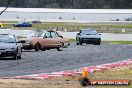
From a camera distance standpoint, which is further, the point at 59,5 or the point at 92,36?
the point at 59,5

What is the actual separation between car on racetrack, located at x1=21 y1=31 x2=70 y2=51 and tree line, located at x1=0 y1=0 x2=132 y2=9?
9359cm

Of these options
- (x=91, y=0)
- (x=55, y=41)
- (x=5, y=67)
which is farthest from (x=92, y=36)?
(x=91, y=0)

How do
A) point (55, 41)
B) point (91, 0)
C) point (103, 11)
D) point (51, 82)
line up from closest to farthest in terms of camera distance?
point (51, 82) → point (55, 41) → point (103, 11) → point (91, 0)

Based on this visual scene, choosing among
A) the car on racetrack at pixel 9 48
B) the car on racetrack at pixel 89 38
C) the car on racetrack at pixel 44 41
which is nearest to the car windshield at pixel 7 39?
the car on racetrack at pixel 9 48

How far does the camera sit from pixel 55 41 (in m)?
34.9

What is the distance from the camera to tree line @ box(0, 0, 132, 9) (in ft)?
430

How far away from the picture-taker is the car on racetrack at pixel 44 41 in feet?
109

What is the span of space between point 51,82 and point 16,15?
104491 mm

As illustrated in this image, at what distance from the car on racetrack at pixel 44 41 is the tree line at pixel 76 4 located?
93.6 meters

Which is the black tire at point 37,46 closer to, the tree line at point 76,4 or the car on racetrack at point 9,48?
the car on racetrack at point 9,48

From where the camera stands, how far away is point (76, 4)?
135375mm

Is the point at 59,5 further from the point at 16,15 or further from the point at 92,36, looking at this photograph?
the point at 92,36

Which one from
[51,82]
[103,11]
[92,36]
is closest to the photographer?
[51,82]

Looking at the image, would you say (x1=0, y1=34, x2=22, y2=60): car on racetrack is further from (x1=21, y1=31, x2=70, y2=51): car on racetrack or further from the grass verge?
the grass verge
